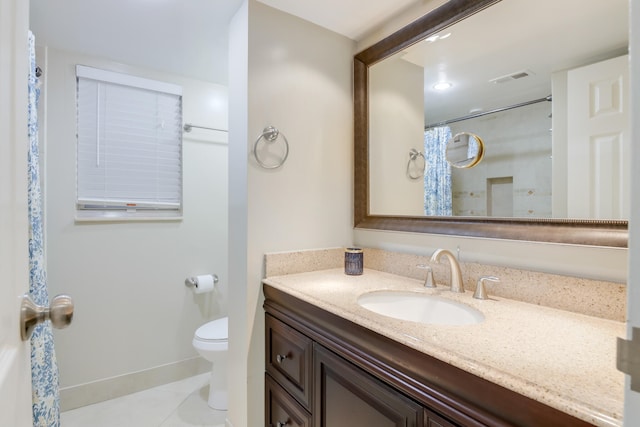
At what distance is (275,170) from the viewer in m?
1.53

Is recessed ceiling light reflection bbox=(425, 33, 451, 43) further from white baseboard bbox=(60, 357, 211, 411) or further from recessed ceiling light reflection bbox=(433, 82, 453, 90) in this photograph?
white baseboard bbox=(60, 357, 211, 411)

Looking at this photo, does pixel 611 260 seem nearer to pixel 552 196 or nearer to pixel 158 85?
pixel 552 196

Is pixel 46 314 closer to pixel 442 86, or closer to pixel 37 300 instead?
pixel 37 300

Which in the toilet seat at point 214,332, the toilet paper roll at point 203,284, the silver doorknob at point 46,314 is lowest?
the toilet seat at point 214,332

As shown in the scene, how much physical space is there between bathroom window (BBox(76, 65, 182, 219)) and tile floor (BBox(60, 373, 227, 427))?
46.3 inches

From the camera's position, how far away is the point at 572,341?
773mm

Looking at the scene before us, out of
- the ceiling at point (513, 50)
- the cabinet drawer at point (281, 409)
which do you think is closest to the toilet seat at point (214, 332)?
the cabinet drawer at point (281, 409)

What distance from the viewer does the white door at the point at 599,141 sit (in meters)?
0.92

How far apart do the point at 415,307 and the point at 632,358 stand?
37.4 inches

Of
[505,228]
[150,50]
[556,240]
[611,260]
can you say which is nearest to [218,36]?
[150,50]

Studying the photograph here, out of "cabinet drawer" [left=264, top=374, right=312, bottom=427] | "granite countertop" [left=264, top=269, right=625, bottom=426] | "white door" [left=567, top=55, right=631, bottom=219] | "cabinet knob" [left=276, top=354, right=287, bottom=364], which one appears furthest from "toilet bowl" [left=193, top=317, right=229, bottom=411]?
"white door" [left=567, top=55, right=631, bottom=219]

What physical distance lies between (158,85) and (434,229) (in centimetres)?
203

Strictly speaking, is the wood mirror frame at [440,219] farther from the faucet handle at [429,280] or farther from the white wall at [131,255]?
the white wall at [131,255]

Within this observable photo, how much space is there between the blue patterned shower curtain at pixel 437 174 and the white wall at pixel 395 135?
3 cm
